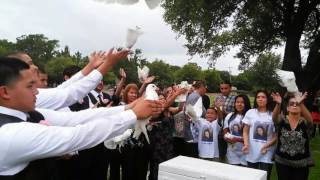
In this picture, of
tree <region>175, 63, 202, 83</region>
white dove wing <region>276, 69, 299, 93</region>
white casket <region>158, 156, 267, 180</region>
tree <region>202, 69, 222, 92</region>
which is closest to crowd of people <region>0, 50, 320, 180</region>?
white dove wing <region>276, 69, 299, 93</region>

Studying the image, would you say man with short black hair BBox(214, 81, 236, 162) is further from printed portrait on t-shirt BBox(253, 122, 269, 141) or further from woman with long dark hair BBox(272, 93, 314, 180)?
woman with long dark hair BBox(272, 93, 314, 180)

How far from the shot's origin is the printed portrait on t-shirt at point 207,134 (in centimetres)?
573

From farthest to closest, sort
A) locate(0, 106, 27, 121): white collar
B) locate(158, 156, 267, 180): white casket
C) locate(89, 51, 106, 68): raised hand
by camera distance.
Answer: locate(89, 51, 106, 68): raised hand → locate(158, 156, 267, 180): white casket → locate(0, 106, 27, 121): white collar

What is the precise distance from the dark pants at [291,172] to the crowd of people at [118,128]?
1 cm

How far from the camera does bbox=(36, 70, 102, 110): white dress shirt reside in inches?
137

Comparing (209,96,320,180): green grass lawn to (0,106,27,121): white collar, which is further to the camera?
(209,96,320,180): green grass lawn

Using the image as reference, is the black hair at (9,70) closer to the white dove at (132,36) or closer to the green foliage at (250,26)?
the white dove at (132,36)

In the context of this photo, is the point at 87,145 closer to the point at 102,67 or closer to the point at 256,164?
the point at 102,67

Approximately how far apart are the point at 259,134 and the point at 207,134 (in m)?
0.85

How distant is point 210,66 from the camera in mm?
16141

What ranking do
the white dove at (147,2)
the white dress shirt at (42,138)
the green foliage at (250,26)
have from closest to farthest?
the white dress shirt at (42,138) < the white dove at (147,2) < the green foliage at (250,26)

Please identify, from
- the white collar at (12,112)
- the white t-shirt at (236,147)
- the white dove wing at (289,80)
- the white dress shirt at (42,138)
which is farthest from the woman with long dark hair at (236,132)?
the white collar at (12,112)

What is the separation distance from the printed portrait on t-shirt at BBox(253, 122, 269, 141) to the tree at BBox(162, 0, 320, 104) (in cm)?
777

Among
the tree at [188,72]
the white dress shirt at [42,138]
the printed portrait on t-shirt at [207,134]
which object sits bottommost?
the tree at [188,72]
